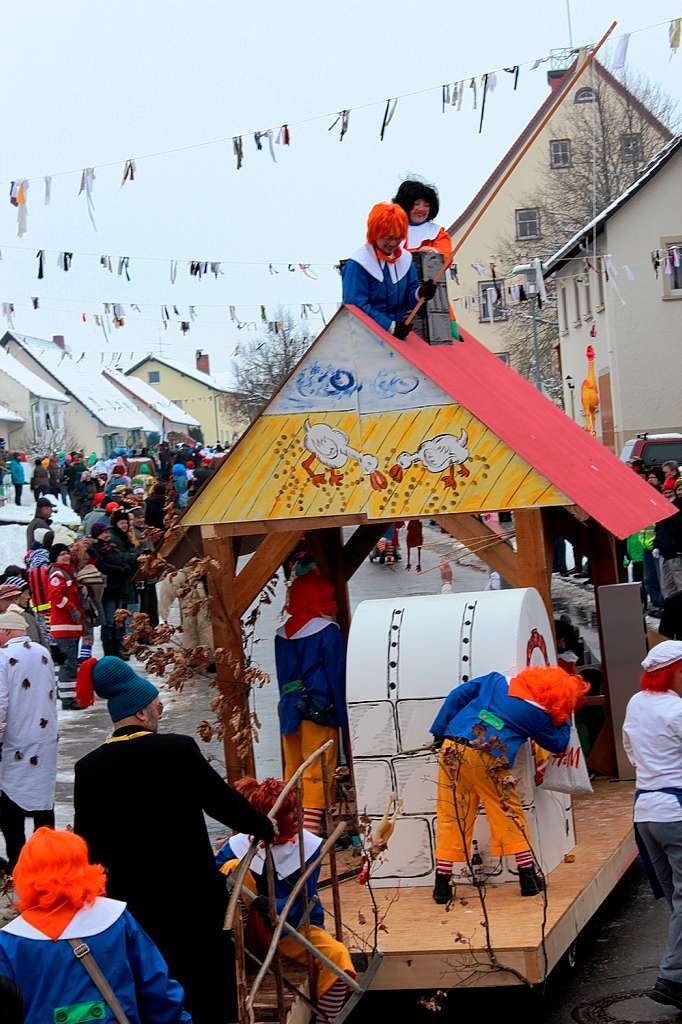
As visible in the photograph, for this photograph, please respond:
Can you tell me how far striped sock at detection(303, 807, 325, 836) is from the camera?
30.3 feet

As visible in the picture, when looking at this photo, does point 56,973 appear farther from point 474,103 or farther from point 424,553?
point 424,553

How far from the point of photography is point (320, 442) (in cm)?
977

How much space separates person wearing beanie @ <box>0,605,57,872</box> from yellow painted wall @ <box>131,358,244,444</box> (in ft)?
371

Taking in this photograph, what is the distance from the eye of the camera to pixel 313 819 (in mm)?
9250

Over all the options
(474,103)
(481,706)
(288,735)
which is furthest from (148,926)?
(474,103)

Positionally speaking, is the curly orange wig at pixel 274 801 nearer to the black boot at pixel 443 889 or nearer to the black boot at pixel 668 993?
the black boot at pixel 443 889

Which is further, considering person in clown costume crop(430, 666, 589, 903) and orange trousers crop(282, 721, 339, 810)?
orange trousers crop(282, 721, 339, 810)

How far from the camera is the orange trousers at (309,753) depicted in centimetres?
941

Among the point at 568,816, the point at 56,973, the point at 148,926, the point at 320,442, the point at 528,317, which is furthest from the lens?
the point at 528,317

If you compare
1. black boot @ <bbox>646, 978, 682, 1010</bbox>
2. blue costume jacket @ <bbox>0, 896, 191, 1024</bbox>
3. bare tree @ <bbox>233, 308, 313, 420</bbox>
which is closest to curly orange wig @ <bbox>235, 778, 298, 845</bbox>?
black boot @ <bbox>646, 978, 682, 1010</bbox>

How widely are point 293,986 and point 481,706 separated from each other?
68.7 inches

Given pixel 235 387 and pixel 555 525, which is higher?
pixel 235 387

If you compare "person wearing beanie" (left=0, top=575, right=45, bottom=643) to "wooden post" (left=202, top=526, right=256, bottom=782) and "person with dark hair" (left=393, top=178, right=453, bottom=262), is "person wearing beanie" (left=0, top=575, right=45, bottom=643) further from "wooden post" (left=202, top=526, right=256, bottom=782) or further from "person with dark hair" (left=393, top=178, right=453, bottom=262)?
"person with dark hair" (left=393, top=178, right=453, bottom=262)

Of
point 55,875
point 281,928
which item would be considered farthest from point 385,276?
point 55,875
